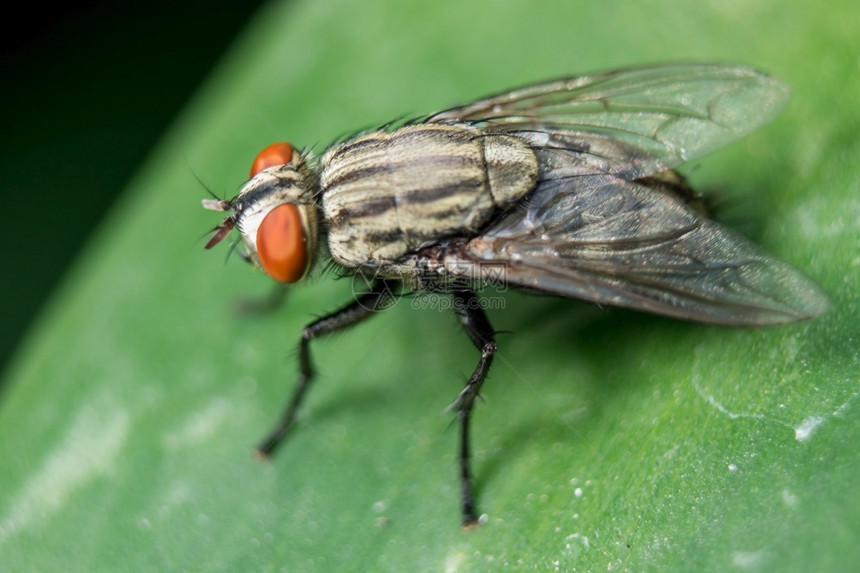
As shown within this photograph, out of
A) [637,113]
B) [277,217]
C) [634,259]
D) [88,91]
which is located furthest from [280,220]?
[88,91]

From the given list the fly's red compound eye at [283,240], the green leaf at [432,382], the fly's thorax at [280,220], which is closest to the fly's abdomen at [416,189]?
the fly's thorax at [280,220]

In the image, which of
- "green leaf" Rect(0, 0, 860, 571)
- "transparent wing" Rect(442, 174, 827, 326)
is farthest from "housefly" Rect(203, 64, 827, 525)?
"green leaf" Rect(0, 0, 860, 571)

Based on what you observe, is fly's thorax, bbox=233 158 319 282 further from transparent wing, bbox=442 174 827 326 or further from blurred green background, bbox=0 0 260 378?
blurred green background, bbox=0 0 260 378

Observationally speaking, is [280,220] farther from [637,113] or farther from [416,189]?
[637,113]

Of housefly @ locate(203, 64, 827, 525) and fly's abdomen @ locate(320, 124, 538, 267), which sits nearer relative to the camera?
housefly @ locate(203, 64, 827, 525)

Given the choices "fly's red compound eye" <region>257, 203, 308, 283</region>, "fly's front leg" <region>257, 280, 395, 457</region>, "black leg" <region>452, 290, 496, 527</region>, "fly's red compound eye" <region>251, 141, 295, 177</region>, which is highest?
"fly's red compound eye" <region>251, 141, 295, 177</region>

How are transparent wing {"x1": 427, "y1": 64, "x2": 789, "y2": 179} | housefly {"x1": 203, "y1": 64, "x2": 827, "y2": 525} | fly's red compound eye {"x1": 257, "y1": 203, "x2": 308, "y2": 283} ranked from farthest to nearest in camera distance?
1. transparent wing {"x1": 427, "y1": 64, "x2": 789, "y2": 179}
2. fly's red compound eye {"x1": 257, "y1": 203, "x2": 308, "y2": 283}
3. housefly {"x1": 203, "y1": 64, "x2": 827, "y2": 525}

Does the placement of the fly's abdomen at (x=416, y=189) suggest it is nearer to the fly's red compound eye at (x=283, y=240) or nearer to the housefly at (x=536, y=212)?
the housefly at (x=536, y=212)

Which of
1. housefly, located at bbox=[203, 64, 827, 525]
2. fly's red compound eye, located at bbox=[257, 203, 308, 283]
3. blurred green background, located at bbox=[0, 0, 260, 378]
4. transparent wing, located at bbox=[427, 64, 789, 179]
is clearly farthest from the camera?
blurred green background, located at bbox=[0, 0, 260, 378]
